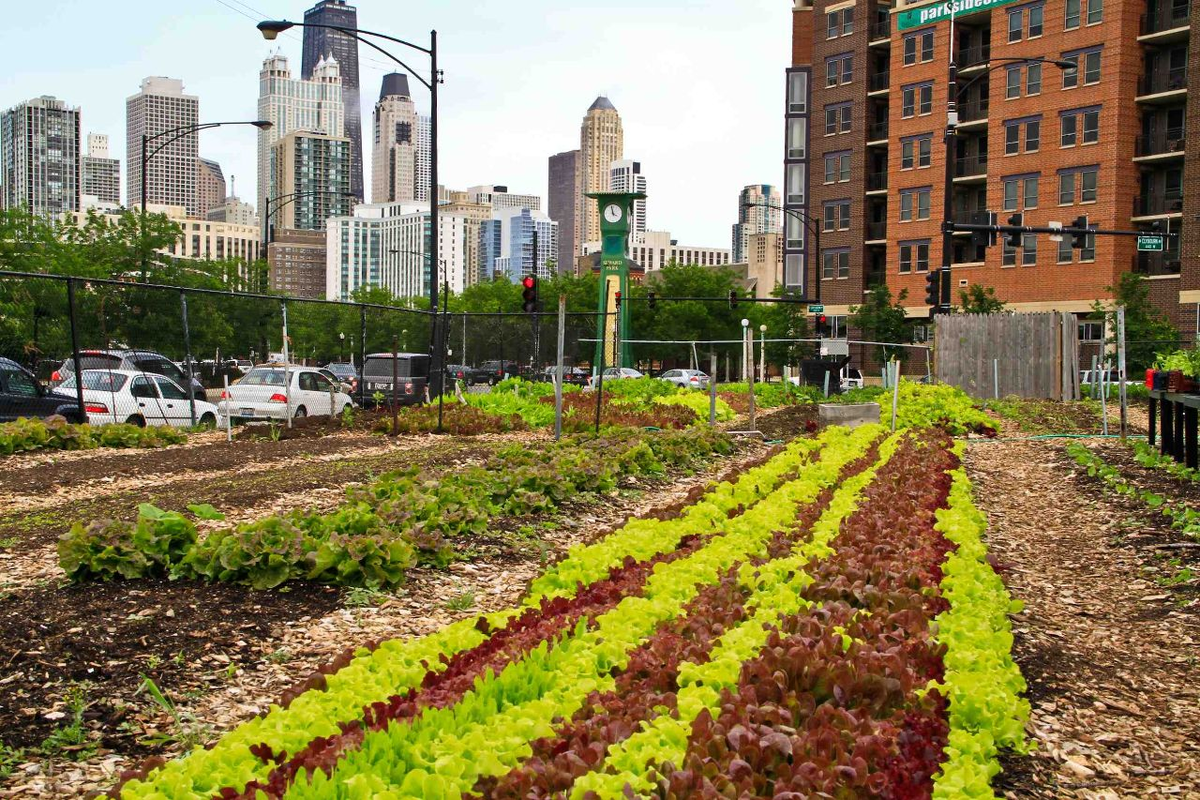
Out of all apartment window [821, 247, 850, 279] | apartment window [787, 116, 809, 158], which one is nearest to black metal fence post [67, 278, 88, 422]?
apartment window [821, 247, 850, 279]

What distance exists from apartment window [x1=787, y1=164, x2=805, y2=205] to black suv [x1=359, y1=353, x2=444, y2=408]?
2050 inches

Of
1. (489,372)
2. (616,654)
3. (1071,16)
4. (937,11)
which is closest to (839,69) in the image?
(1071,16)

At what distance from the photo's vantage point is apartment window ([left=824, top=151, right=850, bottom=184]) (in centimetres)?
7119

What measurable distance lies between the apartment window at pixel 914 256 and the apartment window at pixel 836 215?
560 centimetres

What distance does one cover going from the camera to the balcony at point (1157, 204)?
5569 centimetres

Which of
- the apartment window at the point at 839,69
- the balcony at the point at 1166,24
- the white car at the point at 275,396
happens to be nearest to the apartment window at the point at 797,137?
the apartment window at the point at 839,69

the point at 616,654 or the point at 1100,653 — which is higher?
the point at 616,654

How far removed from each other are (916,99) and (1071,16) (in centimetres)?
1008

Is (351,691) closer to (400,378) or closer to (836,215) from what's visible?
(400,378)

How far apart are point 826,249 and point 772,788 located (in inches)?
2795

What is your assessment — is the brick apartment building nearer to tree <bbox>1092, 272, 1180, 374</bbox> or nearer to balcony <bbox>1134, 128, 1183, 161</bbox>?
balcony <bbox>1134, 128, 1183, 161</bbox>

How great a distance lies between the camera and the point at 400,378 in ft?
95.9

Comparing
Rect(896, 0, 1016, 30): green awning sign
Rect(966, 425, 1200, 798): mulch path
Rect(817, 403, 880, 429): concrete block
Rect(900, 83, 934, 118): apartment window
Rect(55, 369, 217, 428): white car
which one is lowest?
Rect(966, 425, 1200, 798): mulch path

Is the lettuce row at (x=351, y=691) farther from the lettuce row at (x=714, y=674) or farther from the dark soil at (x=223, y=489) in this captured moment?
the dark soil at (x=223, y=489)
